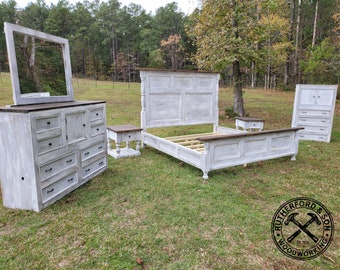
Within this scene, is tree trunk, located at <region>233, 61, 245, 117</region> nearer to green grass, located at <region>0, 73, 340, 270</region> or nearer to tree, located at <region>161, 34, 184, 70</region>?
green grass, located at <region>0, 73, 340, 270</region>

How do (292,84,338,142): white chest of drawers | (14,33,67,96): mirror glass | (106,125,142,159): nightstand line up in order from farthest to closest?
1. (292,84,338,142): white chest of drawers
2. (106,125,142,159): nightstand
3. (14,33,67,96): mirror glass

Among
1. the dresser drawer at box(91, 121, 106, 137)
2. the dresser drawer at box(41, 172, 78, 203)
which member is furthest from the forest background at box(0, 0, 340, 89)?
the dresser drawer at box(41, 172, 78, 203)

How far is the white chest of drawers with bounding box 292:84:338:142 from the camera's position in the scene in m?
6.21

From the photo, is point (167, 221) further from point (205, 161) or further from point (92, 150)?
point (92, 150)

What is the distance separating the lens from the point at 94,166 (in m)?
3.84

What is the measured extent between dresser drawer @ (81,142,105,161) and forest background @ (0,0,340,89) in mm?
2374

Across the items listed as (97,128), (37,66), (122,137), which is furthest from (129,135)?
(37,66)

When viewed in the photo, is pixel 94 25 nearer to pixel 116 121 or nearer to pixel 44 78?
pixel 116 121

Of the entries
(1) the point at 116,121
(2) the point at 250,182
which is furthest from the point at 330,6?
(2) the point at 250,182

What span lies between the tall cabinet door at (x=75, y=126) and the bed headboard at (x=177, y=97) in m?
2.14

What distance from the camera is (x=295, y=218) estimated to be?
9.05ft

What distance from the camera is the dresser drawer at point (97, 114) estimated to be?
368cm

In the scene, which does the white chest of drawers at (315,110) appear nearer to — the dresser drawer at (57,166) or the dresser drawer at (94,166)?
the dresser drawer at (94,166)

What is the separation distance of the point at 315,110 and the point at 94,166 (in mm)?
5911
